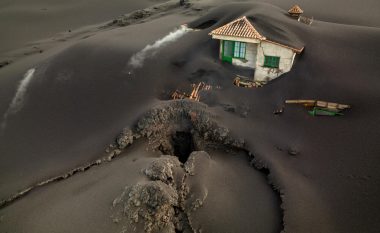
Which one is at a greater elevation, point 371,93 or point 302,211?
point 371,93

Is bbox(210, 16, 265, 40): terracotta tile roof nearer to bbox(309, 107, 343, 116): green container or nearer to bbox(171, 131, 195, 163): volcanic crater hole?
bbox(309, 107, 343, 116): green container

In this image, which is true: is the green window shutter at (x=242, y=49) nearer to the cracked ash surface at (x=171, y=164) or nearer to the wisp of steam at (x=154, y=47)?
the cracked ash surface at (x=171, y=164)

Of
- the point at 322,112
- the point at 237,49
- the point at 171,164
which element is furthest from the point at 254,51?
the point at 171,164

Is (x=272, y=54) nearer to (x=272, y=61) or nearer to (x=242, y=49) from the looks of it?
(x=272, y=61)

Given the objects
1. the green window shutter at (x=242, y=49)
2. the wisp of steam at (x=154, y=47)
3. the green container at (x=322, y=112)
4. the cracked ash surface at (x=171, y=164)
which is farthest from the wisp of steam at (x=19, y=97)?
the green container at (x=322, y=112)

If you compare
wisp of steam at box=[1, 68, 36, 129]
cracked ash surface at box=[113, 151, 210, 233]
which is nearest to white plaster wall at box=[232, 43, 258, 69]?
cracked ash surface at box=[113, 151, 210, 233]

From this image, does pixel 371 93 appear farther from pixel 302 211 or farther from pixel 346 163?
pixel 302 211

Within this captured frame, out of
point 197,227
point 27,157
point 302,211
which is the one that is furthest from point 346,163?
point 27,157
